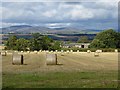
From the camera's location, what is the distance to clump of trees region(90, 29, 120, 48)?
528 feet

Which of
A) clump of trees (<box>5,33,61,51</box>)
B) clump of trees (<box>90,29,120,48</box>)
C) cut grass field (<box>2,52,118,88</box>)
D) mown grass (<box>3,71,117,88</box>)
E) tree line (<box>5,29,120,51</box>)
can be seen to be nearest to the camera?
mown grass (<box>3,71,117,88</box>)

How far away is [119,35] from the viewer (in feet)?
588

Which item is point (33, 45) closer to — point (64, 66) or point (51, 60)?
point (51, 60)

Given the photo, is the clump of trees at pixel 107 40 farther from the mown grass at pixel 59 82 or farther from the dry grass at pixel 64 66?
the mown grass at pixel 59 82

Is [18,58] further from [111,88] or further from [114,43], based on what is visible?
[114,43]

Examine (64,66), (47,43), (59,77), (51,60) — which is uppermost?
(47,43)

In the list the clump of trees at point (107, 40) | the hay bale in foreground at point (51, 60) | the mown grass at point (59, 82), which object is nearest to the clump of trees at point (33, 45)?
the clump of trees at point (107, 40)

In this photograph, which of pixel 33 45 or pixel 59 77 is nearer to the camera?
pixel 59 77

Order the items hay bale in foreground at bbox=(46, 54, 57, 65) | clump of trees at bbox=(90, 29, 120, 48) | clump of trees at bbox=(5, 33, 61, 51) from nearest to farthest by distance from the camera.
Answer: hay bale in foreground at bbox=(46, 54, 57, 65) < clump of trees at bbox=(90, 29, 120, 48) < clump of trees at bbox=(5, 33, 61, 51)

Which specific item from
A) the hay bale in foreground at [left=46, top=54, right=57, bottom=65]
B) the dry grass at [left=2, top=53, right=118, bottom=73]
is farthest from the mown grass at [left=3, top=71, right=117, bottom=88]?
the hay bale in foreground at [left=46, top=54, right=57, bottom=65]

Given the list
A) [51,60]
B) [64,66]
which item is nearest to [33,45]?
[51,60]

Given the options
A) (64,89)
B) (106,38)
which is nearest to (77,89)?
(64,89)

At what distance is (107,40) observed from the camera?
169500 millimetres

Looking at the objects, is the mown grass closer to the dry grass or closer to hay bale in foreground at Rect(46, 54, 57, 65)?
the dry grass
